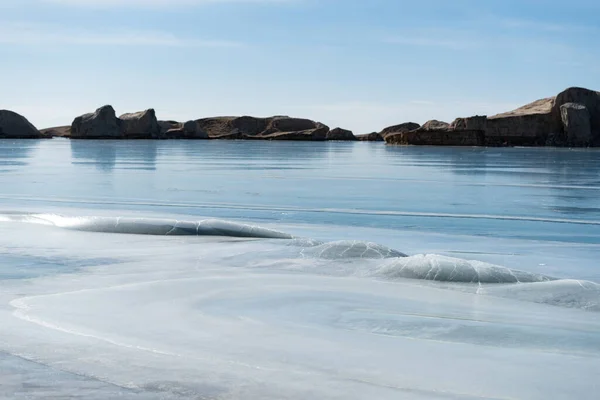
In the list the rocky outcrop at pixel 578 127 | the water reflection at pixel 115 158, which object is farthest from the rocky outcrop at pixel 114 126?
the water reflection at pixel 115 158

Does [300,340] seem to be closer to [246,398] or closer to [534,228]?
[246,398]

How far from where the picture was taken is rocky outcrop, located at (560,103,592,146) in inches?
2549

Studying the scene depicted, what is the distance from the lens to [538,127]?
222 ft

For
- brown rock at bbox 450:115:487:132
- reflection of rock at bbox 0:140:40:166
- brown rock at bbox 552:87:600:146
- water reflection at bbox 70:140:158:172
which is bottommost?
reflection of rock at bbox 0:140:40:166

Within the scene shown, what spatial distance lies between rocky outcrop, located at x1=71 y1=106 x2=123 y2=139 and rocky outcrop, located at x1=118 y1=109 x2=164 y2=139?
83.4 inches

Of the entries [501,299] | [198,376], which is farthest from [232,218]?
[198,376]

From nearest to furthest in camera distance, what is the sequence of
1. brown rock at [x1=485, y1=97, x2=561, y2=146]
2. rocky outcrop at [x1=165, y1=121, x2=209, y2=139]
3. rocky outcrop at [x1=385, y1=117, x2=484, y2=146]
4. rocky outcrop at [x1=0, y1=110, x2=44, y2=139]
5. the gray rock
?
rocky outcrop at [x1=385, y1=117, x2=484, y2=146]
brown rock at [x1=485, y1=97, x2=561, y2=146]
rocky outcrop at [x1=0, y1=110, x2=44, y2=139]
rocky outcrop at [x1=165, y1=121, x2=209, y2=139]
the gray rock

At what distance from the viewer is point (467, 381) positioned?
10.2 feet

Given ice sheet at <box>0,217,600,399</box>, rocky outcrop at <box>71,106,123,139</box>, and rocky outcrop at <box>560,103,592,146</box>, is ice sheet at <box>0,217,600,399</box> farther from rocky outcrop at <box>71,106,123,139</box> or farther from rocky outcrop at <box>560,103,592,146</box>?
rocky outcrop at <box>71,106,123,139</box>

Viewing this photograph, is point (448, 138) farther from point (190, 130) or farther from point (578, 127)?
point (190, 130)

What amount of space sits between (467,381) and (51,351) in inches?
71.5

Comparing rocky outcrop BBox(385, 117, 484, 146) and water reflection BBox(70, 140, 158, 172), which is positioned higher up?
rocky outcrop BBox(385, 117, 484, 146)

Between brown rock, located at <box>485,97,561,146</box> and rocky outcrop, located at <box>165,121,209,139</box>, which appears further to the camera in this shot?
rocky outcrop, located at <box>165,121,209,139</box>

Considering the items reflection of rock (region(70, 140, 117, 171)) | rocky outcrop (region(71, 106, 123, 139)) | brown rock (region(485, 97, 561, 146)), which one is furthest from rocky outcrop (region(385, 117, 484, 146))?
rocky outcrop (region(71, 106, 123, 139))
